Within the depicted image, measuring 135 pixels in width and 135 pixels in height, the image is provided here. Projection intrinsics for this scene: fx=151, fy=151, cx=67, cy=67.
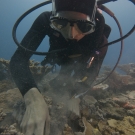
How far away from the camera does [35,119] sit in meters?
2.02

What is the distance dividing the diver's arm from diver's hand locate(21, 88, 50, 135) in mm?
501

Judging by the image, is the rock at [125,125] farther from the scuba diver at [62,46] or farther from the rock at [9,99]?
the rock at [9,99]

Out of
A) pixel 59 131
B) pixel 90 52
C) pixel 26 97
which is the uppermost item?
pixel 90 52

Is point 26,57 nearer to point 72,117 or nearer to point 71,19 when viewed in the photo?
point 71,19

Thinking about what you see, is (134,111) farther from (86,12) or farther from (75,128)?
(86,12)

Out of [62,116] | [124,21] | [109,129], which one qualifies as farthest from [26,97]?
[124,21]

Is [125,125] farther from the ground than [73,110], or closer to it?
closer to it

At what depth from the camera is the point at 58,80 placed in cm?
447

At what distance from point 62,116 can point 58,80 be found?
5.67 feet

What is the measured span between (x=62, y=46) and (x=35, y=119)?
1.92 meters

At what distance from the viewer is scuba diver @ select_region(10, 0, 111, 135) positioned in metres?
2.25

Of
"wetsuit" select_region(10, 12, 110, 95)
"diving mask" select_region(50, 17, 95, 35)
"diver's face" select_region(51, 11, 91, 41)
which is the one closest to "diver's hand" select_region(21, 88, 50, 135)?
"wetsuit" select_region(10, 12, 110, 95)

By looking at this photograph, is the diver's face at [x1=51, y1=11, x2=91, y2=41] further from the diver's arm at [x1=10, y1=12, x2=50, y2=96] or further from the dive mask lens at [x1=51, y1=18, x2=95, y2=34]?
the diver's arm at [x1=10, y1=12, x2=50, y2=96]

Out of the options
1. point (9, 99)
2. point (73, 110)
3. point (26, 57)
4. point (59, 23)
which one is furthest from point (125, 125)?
point (9, 99)
